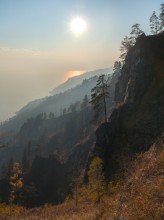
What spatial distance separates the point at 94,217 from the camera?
2131 centimetres

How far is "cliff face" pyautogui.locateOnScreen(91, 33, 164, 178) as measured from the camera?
175ft

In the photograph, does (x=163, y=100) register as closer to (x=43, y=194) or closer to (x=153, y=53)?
(x=153, y=53)

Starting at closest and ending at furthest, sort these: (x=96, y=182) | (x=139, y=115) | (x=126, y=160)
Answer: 1. (x=126, y=160)
2. (x=96, y=182)
3. (x=139, y=115)

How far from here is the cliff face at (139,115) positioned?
175 feet

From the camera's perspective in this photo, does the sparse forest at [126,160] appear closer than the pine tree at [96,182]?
Yes

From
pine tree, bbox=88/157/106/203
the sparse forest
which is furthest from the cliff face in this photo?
pine tree, bbox=88/157/106/203

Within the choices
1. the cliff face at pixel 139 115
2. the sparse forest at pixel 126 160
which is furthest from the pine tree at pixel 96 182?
the cliff face at pixel 139 115

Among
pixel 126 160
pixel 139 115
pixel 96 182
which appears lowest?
pixel 96 182

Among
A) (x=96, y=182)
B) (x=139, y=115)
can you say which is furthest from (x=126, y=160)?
(x=139, y=115)

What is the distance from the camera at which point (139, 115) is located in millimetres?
57844

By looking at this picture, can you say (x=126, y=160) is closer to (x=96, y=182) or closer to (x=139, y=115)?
(x=96, y=182)

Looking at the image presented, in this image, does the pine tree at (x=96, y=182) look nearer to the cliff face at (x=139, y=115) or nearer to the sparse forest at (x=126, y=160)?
the sparse forest at (x=126, y=160)

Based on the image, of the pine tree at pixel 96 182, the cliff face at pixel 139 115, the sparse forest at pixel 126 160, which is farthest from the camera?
the cliff face at pixel 139 115

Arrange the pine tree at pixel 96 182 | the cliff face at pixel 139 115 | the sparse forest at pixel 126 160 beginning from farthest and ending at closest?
the cliff face at pixel 139 115, the pine tree at pixel 96 182, the sparse forest at pixel 126 160
